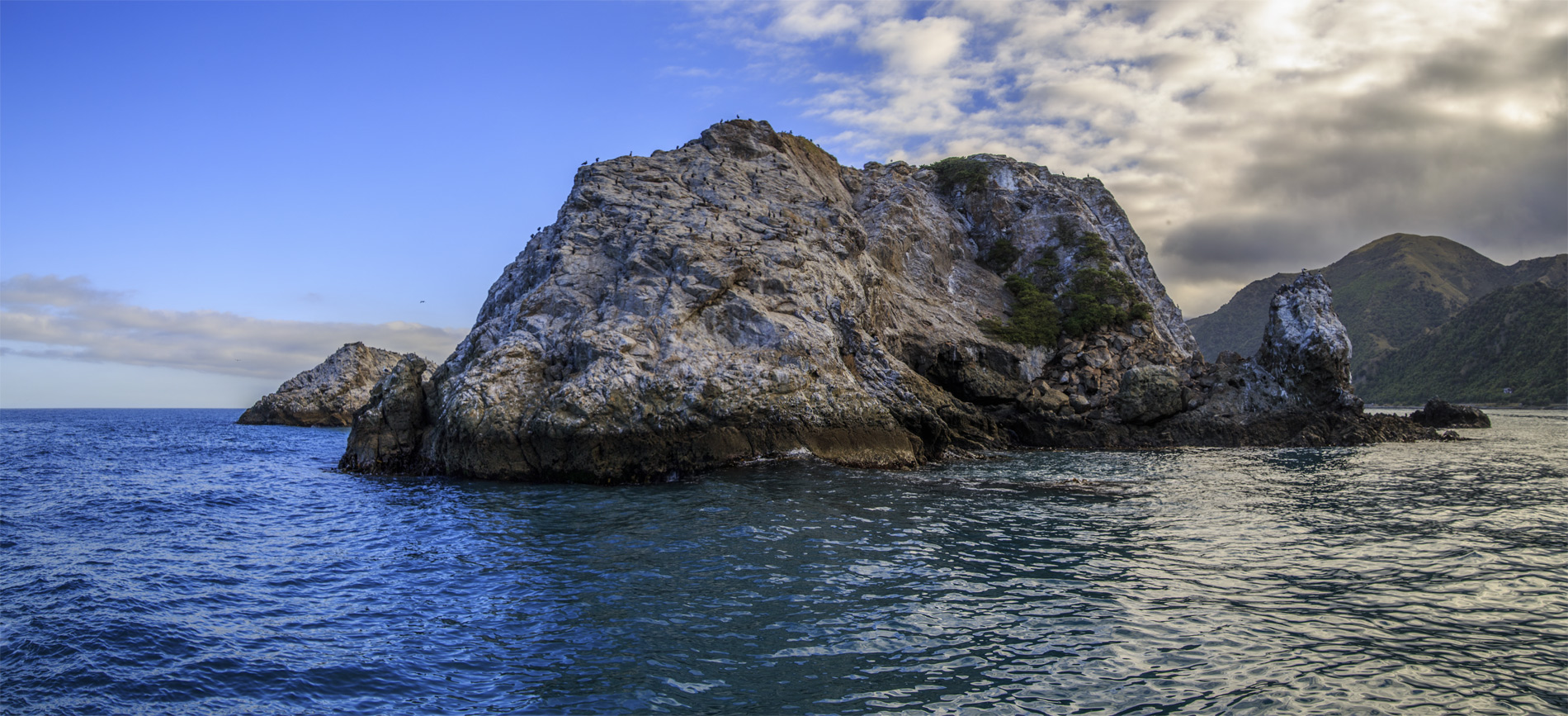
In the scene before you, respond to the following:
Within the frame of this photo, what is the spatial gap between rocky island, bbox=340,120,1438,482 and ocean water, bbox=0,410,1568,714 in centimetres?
440

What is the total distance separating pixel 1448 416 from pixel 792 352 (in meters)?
48.0

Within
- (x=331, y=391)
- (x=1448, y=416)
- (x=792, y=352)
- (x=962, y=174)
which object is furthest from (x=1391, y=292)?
(x=331, y=391)

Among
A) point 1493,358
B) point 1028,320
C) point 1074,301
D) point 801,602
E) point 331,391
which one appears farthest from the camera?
point 1493,358

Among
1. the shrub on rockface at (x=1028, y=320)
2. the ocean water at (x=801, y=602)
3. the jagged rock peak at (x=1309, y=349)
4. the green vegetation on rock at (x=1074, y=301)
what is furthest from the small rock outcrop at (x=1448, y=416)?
the ocean water at (x=801, y=602)

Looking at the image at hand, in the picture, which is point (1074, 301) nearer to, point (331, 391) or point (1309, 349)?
point (1309, 349)

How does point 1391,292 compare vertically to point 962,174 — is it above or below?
above

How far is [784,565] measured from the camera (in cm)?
1159

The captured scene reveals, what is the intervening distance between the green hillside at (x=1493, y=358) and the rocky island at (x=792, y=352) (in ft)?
217

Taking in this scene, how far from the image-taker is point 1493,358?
94.8 m

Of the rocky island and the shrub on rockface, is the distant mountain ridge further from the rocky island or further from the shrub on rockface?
the rocky island

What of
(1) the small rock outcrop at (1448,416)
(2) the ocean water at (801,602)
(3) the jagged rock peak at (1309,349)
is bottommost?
(2) the ocean water at (801,602)

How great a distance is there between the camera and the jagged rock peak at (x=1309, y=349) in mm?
35750

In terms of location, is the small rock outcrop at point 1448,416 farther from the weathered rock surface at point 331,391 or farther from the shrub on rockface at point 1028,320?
the weathered rock surface at point 331,391

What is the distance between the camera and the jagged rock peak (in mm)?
35750
